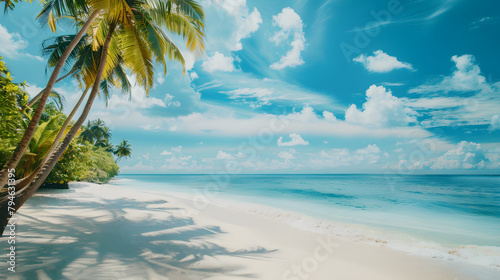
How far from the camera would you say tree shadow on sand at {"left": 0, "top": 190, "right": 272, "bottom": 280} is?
129 inches

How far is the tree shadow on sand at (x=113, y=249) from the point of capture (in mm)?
3283

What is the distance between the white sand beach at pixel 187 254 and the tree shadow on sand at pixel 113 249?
0.01 meters

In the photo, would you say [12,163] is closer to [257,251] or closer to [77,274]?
[77,274]

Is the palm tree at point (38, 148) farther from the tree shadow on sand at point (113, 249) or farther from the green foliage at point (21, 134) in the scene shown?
the tree shadow on sand at point (113, 249)

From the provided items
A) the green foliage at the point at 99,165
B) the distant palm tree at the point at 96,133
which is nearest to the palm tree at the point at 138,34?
the green foliage at the point at 99,165

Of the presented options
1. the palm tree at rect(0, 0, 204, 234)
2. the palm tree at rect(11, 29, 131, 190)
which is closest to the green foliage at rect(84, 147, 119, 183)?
the palm tree at rect(11, 29, 131, 190)

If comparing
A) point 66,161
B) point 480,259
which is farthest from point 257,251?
point 66,161

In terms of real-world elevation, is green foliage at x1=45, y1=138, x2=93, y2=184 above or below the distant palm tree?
below

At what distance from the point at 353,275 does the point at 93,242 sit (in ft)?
16.4

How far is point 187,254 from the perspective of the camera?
438 cm

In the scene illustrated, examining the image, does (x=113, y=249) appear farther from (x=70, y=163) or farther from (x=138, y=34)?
(x=70, y=163)

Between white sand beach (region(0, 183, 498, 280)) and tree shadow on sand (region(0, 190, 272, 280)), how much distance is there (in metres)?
0.01

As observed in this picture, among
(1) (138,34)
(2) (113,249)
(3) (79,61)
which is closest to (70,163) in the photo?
(3) (79,61)

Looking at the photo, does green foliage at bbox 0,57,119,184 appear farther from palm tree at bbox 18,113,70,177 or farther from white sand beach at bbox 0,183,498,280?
white sand beach at bbox 0,183,498,280
